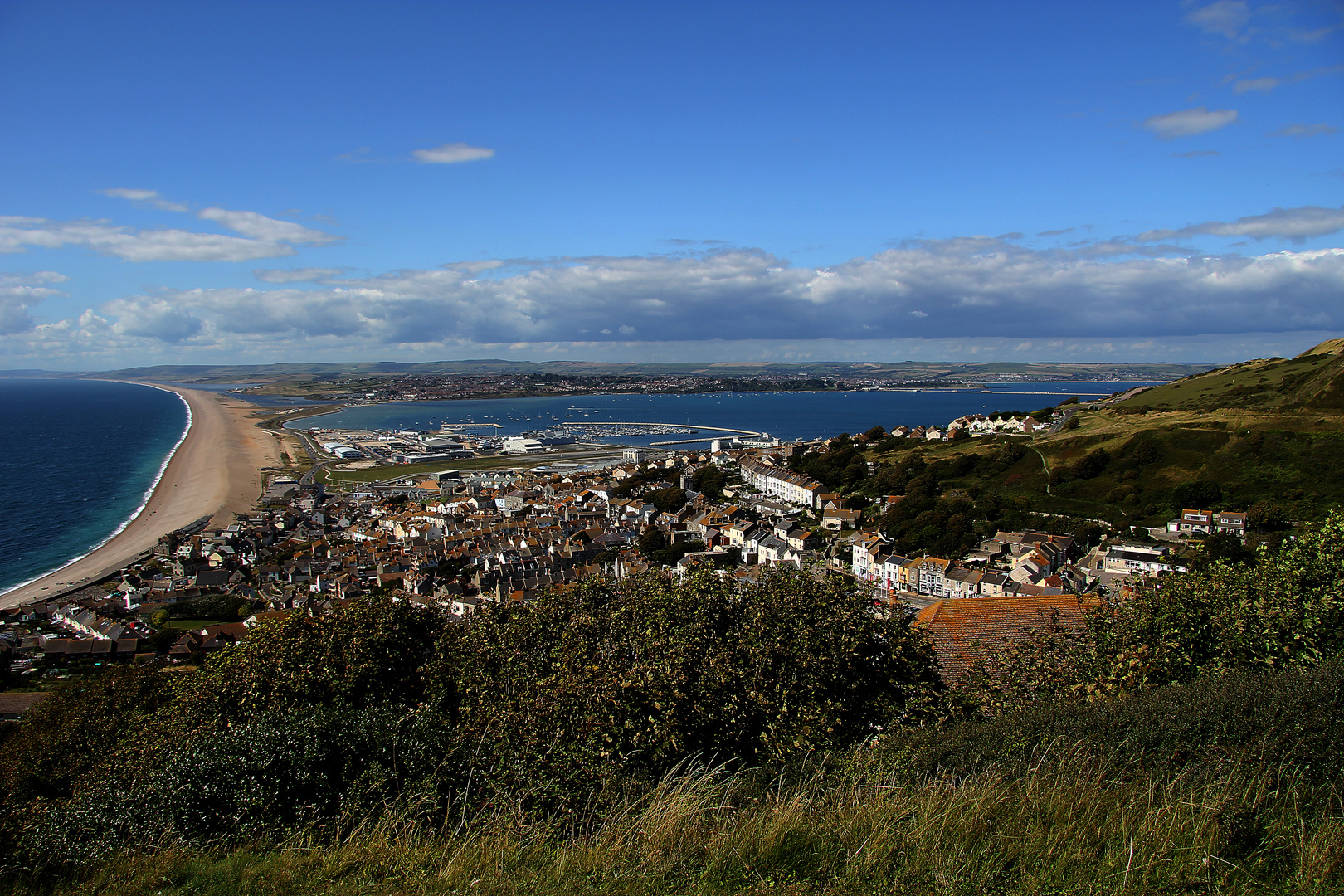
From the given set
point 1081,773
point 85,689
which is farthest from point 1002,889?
point 85,689

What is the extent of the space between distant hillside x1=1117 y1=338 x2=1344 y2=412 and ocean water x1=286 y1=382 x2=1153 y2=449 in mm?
40586

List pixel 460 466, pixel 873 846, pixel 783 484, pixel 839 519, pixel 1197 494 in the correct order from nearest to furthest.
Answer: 1. pixel 873 846
2. pixel 1197 494
3. pixel 839 519
4. pixel 783 484
5. pixel 460 466

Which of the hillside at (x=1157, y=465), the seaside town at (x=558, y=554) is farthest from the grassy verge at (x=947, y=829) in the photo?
the hillside at (x=1157, y=465)

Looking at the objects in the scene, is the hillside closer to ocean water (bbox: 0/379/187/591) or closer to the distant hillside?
the distant hillside

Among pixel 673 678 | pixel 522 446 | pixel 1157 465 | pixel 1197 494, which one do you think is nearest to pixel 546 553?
pixel 673 678

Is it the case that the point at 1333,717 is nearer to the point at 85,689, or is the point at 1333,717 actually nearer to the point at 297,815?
the point at 297,815

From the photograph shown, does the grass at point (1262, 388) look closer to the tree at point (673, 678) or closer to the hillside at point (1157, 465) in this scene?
the hillside at point (1157, 465)

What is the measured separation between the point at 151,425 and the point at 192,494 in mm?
67953

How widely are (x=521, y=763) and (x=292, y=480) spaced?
58.5m

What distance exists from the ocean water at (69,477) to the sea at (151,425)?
111 millimetres

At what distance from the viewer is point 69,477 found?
56906mm

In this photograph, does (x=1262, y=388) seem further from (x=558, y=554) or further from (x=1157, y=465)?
(x=558, y=554)

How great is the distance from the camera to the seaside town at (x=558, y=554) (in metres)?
19.7

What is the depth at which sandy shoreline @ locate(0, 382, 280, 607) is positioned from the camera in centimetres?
2941
